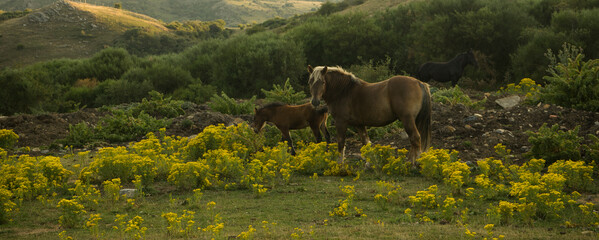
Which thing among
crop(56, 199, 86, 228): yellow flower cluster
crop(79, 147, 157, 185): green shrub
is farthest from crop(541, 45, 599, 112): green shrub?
crop(56, 199, 86, 228): yellow flower cluster

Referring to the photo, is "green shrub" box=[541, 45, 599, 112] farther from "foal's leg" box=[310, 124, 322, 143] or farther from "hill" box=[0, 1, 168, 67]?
"hill" box=[0, 1, 168, 67]

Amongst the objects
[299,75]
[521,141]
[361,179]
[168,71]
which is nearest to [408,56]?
[299,75]

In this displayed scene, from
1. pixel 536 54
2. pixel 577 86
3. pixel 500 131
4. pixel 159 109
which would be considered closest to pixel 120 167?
pixel 500 131

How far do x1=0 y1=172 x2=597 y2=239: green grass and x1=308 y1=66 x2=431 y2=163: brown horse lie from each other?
1.02m

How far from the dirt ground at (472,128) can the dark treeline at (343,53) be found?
413 inches

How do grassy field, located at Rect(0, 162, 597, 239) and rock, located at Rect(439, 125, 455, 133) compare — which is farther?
rock, located at Rect(439, 125, 455, 133)

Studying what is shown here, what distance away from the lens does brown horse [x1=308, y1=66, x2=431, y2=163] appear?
9172mm

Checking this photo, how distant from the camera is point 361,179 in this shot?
366 inches

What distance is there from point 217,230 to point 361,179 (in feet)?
15.4

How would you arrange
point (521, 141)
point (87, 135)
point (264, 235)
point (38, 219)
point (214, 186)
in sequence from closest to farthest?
point (264, 235) < point (38, 219) < point (214, 186) < point (521, 141) < point (87, 135)

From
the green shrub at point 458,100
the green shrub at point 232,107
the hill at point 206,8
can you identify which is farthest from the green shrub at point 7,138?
the hill at point 206,8

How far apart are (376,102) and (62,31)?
7873cm

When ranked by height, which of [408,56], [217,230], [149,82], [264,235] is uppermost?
[217,230]

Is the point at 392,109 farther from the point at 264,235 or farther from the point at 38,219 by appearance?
the point at 38,219
